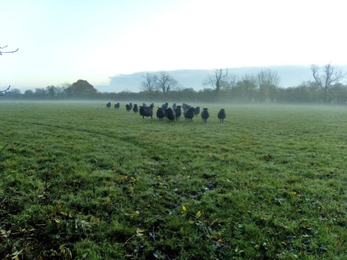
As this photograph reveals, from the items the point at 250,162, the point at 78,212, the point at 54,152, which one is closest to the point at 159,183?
the point at 78,212

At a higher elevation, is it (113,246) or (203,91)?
(203,91)

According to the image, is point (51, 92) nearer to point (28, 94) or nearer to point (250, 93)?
point (28, 94)

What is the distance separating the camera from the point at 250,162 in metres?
7.26

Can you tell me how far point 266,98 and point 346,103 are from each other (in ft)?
64.1

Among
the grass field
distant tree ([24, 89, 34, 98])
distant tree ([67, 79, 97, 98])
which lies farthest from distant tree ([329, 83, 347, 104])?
distant tree ([24, 89, 34, 98])

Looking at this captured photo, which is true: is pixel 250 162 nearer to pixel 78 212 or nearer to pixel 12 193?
pixel 78 212

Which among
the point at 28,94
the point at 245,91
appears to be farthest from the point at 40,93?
the point at 245,91

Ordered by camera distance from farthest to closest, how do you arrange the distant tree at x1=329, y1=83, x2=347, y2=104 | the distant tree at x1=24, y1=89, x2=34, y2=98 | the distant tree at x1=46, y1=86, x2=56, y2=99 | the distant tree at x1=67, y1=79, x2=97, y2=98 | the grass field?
the distant tree at x1=67, y1=79, x2=97, y2=98 → the distant tree at x1=46, y1=86, x2=56, y2=99 → the distant tree at x1=24, y1=89, x2=34, y2=98 → the distant tree at x1=329, y1=83, x2=347, y2=104 → the grass field

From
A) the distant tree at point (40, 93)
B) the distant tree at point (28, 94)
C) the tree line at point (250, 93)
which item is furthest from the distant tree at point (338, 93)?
the distant tree at point (28, 94)

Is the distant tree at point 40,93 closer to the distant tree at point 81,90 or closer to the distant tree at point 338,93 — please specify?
the distant tree at point 81,90

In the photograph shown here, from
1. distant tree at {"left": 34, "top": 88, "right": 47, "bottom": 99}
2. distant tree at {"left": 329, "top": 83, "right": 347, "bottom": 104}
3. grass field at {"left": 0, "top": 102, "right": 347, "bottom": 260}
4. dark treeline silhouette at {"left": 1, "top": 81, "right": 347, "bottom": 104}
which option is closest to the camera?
grass field at {"left": 0, "top": 102, "right": 347, "bottom": 260}

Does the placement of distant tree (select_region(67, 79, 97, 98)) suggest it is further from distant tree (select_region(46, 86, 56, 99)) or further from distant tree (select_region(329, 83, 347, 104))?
distant tree (select_region(329, 83, 347, 104))

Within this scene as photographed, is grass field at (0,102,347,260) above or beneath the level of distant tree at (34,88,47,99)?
beneath

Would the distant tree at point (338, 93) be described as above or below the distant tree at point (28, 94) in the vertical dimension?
below
